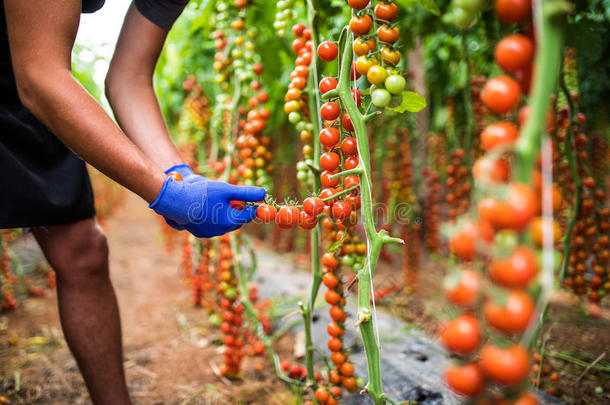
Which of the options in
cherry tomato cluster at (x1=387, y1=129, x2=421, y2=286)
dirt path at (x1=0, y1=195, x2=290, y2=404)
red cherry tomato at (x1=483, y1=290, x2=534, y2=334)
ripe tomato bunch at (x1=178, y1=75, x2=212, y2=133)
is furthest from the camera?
ripe tomato bunch at (x1=178, y1=75, x2=212, y2=133)

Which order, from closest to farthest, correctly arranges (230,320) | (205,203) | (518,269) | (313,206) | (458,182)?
(518,269)
(313,206)
(205,203)
(230,320)
(458,182)

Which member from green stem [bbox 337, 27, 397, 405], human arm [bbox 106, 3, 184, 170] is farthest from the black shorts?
green stem [bbox 337, 27, 397, 405]

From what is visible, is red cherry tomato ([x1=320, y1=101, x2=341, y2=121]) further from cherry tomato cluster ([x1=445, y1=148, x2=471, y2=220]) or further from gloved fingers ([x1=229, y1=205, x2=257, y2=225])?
cherry tomato cluster ([x1=445, y1=148, x2=471, y2=220])

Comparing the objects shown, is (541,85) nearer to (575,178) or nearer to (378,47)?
(378,47)

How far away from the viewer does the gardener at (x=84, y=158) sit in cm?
88

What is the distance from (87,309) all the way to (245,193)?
70cm

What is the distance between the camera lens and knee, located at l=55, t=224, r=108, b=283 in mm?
1259

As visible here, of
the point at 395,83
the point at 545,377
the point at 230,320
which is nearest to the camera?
the point at 395,83

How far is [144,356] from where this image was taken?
2012 mm

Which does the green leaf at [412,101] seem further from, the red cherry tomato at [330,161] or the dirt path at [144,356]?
the dirt path at [144,356]

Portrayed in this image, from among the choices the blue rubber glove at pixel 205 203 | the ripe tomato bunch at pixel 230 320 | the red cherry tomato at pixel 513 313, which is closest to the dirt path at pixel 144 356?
the ripe tomato bunch at pixel 230 320

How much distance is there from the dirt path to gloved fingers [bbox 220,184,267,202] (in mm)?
898

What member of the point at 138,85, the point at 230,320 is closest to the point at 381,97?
the point at 138,85

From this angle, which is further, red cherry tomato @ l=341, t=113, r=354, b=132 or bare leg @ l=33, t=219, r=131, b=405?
bare leg @ l=33, t=219, r=131, b=405
